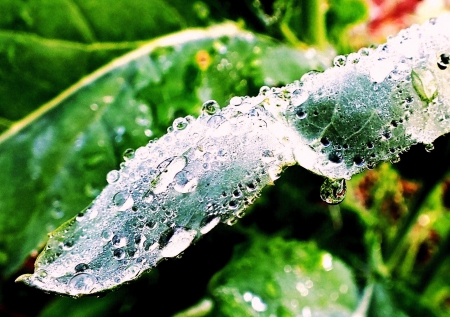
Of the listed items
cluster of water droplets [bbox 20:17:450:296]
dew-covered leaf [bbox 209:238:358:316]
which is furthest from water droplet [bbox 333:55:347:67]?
dew-covered leaf [bbox 209:238:358:316]

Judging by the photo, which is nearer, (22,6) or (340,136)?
(340,136)

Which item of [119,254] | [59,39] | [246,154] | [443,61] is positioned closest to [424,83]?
[443,61]

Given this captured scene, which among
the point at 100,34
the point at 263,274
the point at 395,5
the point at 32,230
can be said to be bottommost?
the point at 32,230

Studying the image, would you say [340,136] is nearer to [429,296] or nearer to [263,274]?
[263,274]

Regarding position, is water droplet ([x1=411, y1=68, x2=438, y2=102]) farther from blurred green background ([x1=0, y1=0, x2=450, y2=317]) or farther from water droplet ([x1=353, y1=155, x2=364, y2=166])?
blurred green background ([x1=0, y1=0, x2=450, y2=317])

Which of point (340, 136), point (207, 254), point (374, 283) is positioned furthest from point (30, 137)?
point (374, 283)

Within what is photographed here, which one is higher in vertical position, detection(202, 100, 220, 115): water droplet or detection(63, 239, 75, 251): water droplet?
detection(202, 100, 220, 115): water droplet
